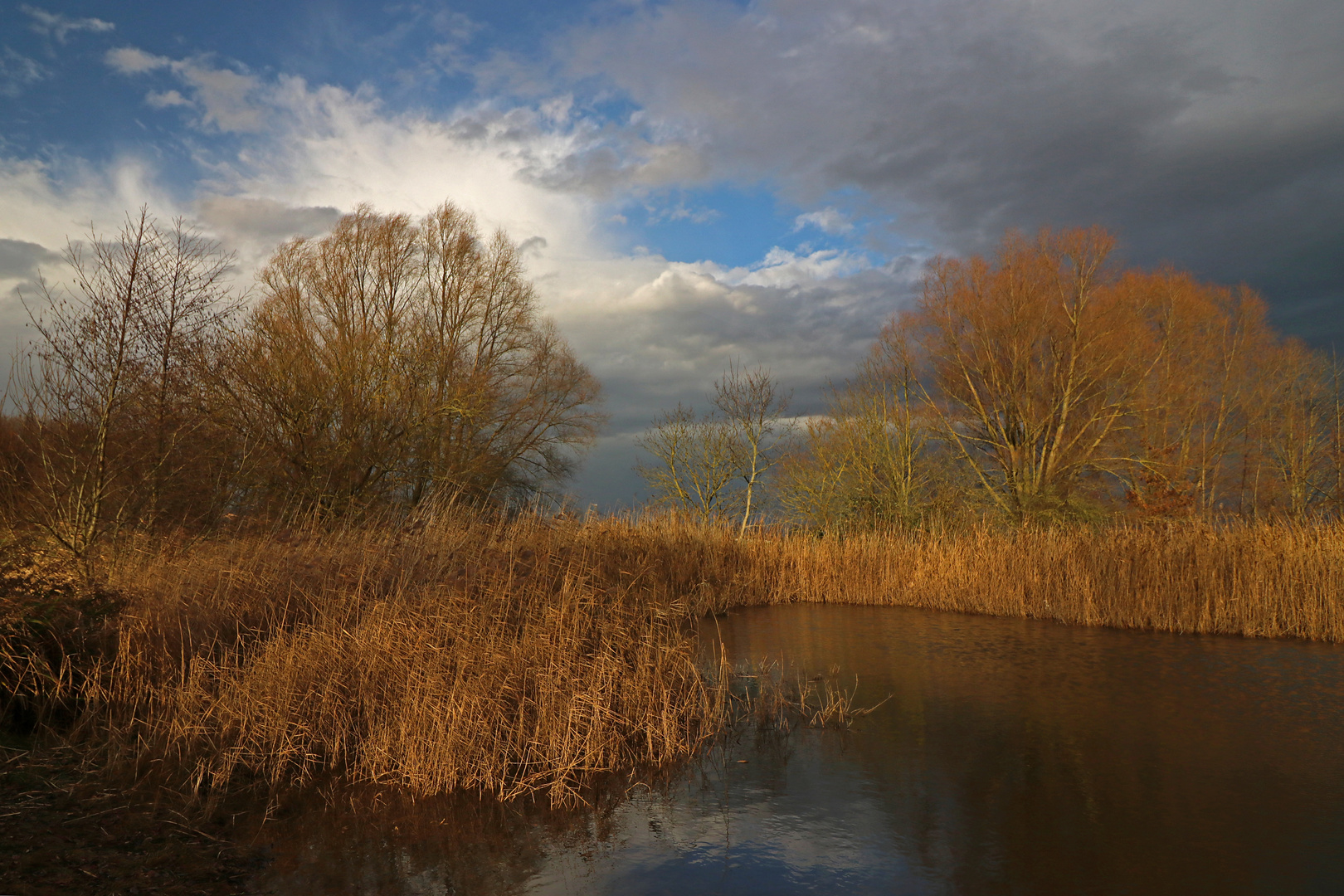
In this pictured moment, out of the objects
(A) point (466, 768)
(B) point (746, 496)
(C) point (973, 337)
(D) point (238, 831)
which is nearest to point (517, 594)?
(A) point (466, 768)

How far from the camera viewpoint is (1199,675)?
894 centimetres

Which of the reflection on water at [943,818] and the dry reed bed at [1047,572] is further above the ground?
the dry reed bed at [1047,572]

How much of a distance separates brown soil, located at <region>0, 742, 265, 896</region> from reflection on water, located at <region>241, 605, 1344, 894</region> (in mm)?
309

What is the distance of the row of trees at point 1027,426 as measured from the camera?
21.4 m

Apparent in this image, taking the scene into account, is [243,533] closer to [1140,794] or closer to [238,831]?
[238,831]

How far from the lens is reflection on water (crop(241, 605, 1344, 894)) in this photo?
414 centimetres

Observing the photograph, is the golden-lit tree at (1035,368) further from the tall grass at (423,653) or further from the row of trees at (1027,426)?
the tall grass at (423,653)

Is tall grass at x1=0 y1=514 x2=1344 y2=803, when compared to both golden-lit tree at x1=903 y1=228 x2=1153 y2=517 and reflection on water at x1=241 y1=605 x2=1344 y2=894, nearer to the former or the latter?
reflection on water at x1=241 y1=605 x2=1344 y2=894

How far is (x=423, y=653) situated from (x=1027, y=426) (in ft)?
64.8

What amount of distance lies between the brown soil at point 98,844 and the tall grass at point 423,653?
532mm

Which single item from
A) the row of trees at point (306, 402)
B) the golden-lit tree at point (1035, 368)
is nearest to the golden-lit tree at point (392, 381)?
the row of trees at point (306, 402)

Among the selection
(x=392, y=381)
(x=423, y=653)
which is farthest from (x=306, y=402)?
(x=423, y=653)

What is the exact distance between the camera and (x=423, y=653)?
6.24m

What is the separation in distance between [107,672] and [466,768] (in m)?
3.79
